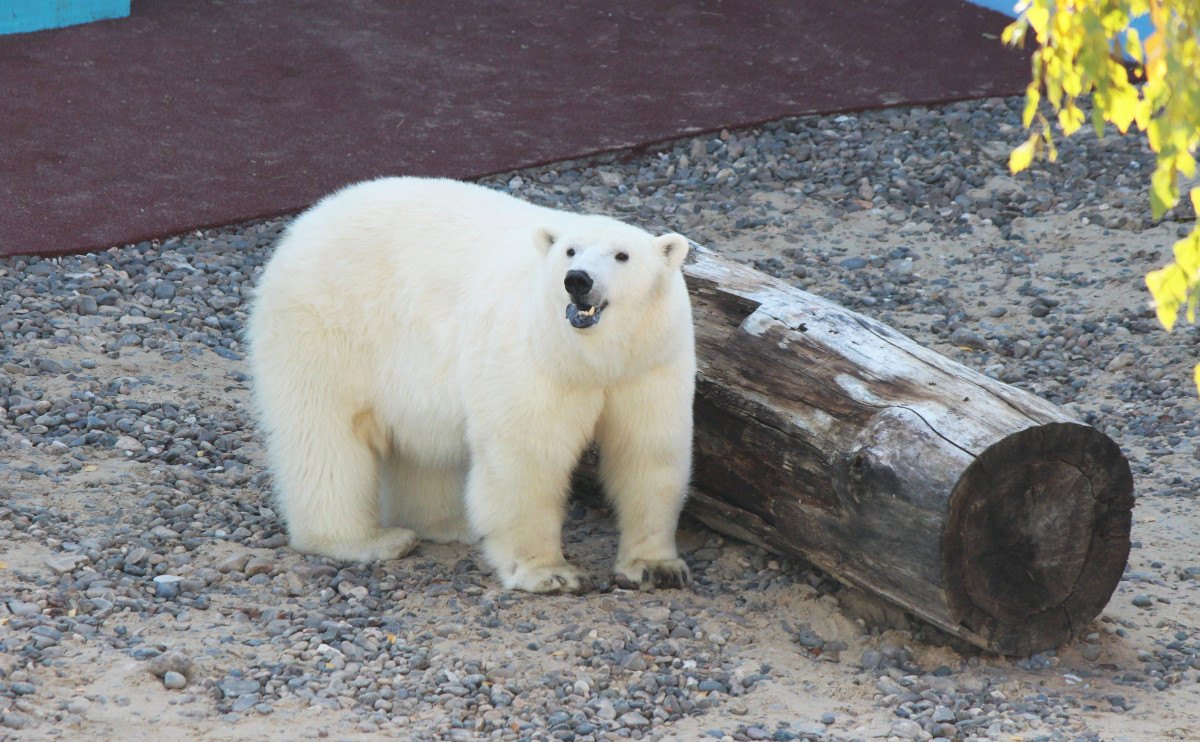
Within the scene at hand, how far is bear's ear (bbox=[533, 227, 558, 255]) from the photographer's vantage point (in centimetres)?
367

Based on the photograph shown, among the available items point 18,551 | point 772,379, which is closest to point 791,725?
point 772,379

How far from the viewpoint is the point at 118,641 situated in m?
3.47

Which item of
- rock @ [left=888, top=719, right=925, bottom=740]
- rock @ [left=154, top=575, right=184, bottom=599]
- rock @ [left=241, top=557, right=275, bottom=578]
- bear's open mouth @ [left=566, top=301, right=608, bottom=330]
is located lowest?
rock @ [left=241, top=557, right=275, bottom=578]

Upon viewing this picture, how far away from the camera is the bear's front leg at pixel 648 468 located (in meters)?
3.77

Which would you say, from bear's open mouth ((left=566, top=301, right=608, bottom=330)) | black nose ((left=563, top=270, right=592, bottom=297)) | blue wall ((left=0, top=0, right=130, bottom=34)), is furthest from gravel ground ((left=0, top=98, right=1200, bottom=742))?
blue wall ((left=0, top=0, right=130, bottom=34))

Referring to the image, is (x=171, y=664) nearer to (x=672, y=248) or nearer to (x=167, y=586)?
(x=167, y=586)

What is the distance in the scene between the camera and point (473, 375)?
3.90 metres

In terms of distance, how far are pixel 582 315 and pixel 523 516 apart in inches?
31.7

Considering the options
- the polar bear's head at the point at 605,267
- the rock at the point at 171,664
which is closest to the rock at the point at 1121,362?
the polar bear's head at the point at 605,267

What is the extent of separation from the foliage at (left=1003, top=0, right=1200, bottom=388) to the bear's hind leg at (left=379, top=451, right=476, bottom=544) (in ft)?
9.53

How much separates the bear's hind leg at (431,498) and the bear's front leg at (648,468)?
0.72m

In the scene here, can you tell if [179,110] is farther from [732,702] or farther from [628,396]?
[732,702]

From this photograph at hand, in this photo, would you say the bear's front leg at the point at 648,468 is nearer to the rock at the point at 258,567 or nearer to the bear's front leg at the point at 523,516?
the bear's front leg at the point at 523,516

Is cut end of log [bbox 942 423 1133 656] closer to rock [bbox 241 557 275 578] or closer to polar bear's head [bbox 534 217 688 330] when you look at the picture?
polar bear's head [bbox 534 217 688 330]
